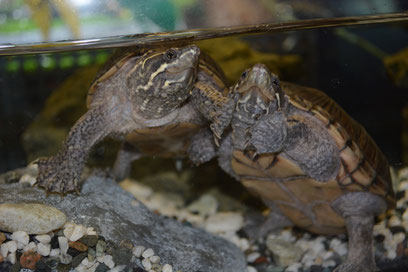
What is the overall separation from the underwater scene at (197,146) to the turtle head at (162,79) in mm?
14

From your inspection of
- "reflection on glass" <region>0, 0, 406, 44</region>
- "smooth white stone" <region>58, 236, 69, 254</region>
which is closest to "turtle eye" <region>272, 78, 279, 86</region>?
"reflection on glass" <region>0, 0, 406, 44</region>

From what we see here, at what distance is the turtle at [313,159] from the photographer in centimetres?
251

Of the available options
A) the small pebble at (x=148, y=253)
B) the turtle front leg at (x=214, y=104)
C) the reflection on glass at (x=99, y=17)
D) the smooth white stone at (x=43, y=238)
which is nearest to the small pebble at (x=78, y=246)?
the smooth white stone at (x=43, y=238)

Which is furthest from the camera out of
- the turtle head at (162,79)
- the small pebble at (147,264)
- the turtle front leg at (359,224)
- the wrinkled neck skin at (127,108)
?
the wrinkled neck skin at (127,108)

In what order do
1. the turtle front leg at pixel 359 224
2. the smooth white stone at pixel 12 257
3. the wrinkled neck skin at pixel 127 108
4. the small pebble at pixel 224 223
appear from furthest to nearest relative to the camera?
1. the small pebble at pixel 224 223
2. the wrinkled neck skin at pixel 127 108
3. the turtle front leg at pixel 359 224
4. the smooth white stone at pixel 12 257

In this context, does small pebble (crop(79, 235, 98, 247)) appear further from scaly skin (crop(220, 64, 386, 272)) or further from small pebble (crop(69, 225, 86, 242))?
scaly skin (crop(220, 64, 386, 272))

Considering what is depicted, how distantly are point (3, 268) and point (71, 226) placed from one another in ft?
1.42

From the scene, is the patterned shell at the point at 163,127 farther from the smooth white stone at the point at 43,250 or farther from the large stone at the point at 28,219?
the smooth white stone at the point at 43,250

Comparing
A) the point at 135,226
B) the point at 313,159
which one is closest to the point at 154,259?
the point at 135,226

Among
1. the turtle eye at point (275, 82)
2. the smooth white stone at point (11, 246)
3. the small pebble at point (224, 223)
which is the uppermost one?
the turtle eye at point (275, 82)

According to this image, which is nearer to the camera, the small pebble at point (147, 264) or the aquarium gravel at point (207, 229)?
the aquarium gravel at point (207, 229)

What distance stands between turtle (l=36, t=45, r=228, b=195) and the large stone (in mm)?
420

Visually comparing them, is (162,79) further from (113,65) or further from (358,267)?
(358,267)

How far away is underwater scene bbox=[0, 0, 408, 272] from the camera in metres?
2.50
